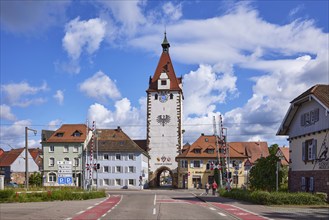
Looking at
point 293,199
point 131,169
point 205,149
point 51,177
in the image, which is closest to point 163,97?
point 205,149

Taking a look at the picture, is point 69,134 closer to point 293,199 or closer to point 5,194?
point 5,194

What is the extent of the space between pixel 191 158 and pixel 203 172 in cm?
315

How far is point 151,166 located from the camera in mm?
83875

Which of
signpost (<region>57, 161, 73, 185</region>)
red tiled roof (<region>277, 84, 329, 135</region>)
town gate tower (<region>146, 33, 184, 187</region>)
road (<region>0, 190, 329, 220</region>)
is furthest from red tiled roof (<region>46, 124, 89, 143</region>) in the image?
road (<region>0, 190, 329, 220</region>)

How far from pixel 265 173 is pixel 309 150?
165 inches

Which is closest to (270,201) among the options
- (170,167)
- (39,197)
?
(39,197)

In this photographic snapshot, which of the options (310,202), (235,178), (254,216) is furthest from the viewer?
(235,178)

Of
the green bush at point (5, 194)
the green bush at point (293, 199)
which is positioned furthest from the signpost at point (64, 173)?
the green bush at point (293, 199)

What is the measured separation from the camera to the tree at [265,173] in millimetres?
35125

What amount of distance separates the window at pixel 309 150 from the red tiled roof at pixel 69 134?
2136 inches

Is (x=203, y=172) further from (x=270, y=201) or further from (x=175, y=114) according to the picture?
(x=270, y=201)

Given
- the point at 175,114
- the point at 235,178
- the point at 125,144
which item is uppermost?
the point at 175,114

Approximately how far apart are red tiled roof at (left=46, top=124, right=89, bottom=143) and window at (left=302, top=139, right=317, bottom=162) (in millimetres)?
54265

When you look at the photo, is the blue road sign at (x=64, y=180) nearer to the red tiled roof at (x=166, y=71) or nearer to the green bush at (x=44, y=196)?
the green bush at (x=44, y=196)
